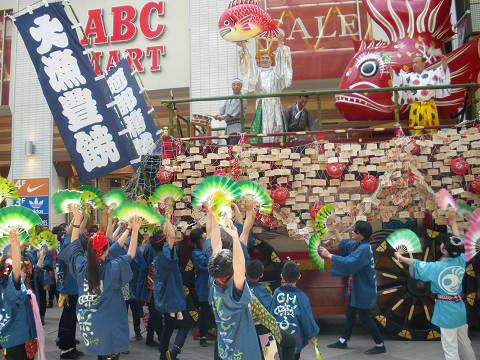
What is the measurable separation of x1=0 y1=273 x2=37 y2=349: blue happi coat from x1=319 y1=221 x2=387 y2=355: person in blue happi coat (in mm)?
3585

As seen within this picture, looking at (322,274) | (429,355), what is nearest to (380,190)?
(322,274)

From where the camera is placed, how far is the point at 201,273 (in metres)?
6.16

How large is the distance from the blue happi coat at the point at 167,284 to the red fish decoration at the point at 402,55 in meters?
4.16

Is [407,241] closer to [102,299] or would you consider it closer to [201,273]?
[201,273]

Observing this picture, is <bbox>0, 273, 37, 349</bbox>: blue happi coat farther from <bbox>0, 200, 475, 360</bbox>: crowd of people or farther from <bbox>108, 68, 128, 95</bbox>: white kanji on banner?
<bbox>108, 68, 128, 95</bbox>: white kanji on banner

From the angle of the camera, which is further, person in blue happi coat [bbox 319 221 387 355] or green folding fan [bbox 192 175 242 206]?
person in blue happi coat [bbox 319 221 387 355]

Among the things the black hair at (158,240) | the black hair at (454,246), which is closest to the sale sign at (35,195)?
the black hair at (158,240)

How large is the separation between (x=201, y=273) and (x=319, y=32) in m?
7.05

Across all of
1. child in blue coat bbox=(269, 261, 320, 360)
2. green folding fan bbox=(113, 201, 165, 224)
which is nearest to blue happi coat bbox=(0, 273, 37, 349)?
green folding fan bbox=(113, 201, 165, 224)

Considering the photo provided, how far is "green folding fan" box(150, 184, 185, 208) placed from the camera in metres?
5.73

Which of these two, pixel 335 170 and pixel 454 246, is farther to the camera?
pixel 335 170

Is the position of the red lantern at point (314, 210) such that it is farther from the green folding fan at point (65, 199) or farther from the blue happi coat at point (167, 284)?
the green folding fan at point (65, 199)

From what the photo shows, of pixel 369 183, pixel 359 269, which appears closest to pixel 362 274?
pixel 359 269

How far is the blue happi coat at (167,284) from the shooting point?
545 cm
